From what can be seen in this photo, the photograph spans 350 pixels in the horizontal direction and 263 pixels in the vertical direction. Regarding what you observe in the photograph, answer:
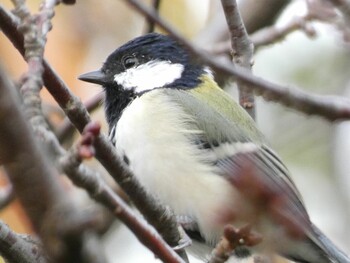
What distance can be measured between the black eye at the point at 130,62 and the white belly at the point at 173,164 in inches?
18.7

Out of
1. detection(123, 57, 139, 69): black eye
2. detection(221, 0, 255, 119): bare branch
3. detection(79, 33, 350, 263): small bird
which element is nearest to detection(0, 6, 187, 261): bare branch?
detection(79, 33, 350, 263): small bird

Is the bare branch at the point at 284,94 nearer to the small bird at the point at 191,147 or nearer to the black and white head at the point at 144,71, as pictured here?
the small bird at the point at 191,147

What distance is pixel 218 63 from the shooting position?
1.10 meters

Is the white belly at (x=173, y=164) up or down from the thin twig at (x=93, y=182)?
down

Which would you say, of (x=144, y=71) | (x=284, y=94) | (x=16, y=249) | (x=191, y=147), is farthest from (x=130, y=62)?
(x=284, y=94)

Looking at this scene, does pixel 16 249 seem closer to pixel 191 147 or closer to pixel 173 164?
pixel 173 164

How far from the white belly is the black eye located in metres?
0.48

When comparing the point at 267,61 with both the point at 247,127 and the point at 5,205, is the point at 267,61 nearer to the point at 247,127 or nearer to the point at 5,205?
the point at 247,127

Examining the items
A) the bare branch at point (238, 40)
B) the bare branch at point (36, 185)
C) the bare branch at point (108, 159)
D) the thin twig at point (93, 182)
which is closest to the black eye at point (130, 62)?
the bare branch at point (238, 40)

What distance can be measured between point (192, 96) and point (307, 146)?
6.16 feet

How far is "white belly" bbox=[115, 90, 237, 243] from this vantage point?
2.37m

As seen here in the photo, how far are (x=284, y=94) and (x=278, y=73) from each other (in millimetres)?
3775

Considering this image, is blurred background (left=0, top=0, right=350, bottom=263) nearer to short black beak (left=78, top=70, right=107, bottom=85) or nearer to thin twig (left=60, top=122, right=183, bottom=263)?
short black beak (left=78, top=70, right=107, bottom=85)

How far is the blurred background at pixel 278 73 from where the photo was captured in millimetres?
3861
